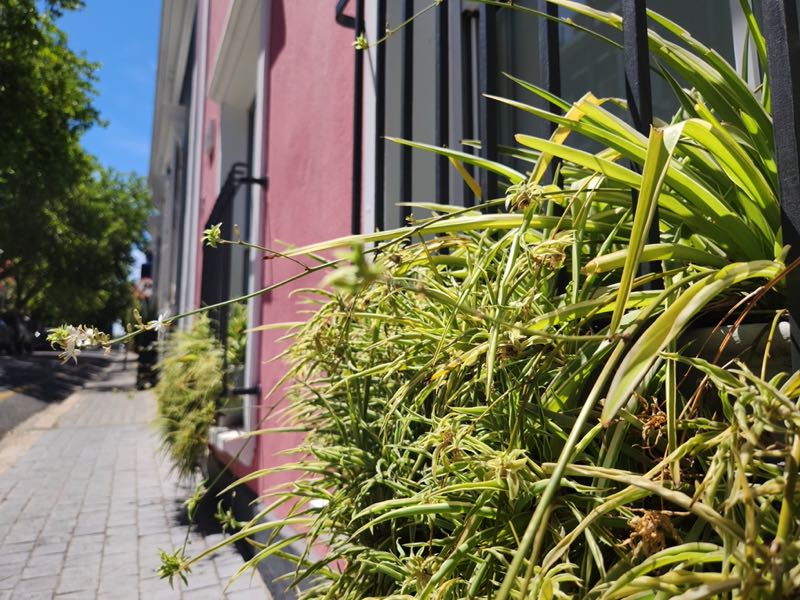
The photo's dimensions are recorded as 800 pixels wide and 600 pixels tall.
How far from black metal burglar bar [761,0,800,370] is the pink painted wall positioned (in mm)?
1782

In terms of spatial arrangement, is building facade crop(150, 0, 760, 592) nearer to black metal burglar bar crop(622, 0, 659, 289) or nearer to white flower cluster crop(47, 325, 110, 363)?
black metal burglar bar crop(622, 0, 659, 289)

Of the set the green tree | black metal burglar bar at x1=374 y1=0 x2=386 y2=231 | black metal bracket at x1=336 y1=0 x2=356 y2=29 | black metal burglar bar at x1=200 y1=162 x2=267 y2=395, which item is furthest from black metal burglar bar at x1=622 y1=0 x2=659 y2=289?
the green tree

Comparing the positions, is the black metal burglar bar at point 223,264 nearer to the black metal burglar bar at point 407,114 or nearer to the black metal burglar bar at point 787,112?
the black metal burglar bar at point 407,114

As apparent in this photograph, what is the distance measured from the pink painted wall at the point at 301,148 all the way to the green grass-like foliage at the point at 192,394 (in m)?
0.53

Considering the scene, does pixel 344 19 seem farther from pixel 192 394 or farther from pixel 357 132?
pixel 192 394

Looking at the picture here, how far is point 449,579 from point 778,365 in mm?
572

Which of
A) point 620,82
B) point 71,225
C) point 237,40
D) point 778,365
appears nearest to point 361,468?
point 778,365

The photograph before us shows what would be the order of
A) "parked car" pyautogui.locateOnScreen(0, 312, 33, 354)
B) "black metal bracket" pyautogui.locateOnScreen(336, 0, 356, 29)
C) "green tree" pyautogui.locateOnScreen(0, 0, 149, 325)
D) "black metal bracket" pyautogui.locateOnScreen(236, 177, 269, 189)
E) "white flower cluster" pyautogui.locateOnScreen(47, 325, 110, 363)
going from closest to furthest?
"white flower cluster" pyautogui.locateOnScreen(47, 325, 110, 363) → "black metal bracket" pyautogui.locateOnScreen(336, 0, 356, 29) → "black metal bracket" pyautogui.locateOnScreen(236, 177, 269, 189) → "green tree" pyautogui.locateOnScreen(0, 0, 149, 325) → "parked car" pyautogui.locateOnScreen(0, 312, 33, 354)

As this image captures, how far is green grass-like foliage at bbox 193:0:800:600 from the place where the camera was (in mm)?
623

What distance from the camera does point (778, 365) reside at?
33.7 inches

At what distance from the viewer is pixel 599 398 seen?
3.06 ft

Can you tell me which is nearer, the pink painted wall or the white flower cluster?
the white flower cluster

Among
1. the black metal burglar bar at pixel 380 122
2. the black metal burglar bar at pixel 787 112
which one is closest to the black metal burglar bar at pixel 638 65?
the black metal burglar bar at pixel 787 112

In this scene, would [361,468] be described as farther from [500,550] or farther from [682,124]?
[682,124]
